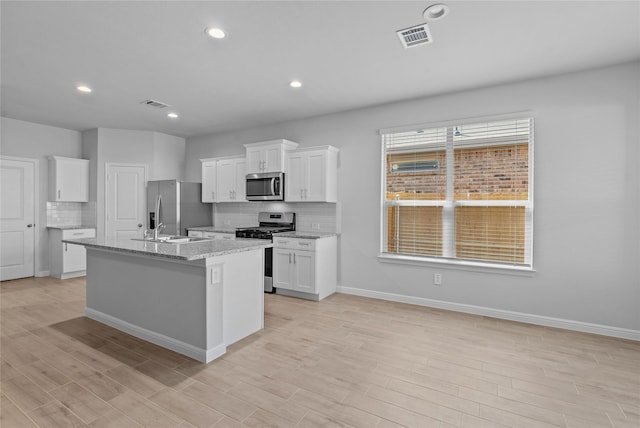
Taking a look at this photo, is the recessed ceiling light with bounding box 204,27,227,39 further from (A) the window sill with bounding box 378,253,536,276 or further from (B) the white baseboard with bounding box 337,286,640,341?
(B) the white baseboard with bounding box 337,286,640,341

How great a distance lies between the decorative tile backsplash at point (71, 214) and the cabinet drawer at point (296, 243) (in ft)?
12.3

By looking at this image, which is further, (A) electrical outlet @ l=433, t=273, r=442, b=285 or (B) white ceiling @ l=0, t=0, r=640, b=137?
(A) electrical outlet @ l=433, t=273, r=442, b=285

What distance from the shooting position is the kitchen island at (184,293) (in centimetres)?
268

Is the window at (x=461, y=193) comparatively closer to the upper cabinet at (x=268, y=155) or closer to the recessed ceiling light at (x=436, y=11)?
the upper cabinet at (x=268, y=155)

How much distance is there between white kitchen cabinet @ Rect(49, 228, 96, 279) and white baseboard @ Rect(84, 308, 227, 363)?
2591 mm

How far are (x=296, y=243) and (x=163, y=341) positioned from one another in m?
2.06

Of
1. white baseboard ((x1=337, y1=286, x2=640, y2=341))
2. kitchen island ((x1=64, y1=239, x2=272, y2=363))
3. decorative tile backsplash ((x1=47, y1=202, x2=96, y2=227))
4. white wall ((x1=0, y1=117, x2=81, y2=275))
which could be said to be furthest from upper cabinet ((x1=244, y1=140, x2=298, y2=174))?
white wall ((x1=0, y1=117, x2=81, y2=275))

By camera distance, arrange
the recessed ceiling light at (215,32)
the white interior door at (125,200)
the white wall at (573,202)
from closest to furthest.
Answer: the recessed ceiling light at (215,32)
the white wall at (573,202)
the white interior door at (125,200)

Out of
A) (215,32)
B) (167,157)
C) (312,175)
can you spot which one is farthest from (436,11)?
(167,157)

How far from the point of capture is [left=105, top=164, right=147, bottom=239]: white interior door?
19.6 feet

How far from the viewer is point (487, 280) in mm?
3789

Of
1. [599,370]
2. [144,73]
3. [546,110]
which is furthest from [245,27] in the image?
[599,370]

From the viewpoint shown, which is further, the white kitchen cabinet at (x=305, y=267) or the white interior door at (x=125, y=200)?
the white interior door at (x=125, y=200)

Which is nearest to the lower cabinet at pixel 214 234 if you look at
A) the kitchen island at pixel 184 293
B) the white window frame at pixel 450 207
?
the kitchen island at pixel 184 293
